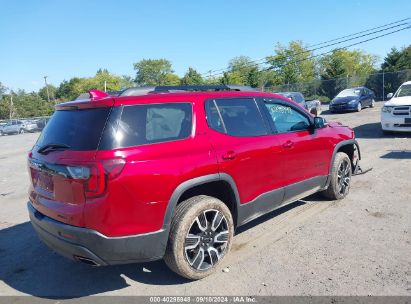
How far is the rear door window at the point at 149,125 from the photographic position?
3.09m

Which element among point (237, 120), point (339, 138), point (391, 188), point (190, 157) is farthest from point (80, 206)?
point (391, 188)

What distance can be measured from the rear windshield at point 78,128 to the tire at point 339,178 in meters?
3.62

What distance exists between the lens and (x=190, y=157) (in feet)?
11.1

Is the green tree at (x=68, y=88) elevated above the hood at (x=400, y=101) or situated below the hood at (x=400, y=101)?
above

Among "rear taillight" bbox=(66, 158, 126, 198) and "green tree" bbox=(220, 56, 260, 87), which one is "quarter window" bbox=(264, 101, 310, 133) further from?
"green tree" bbox=(220, 56, 260, 87)

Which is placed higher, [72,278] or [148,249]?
[148,249]

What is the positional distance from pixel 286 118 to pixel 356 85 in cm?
3389

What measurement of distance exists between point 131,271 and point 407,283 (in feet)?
8.75

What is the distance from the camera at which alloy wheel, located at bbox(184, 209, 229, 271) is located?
351cm

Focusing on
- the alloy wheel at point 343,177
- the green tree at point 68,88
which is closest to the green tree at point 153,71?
the green tree at point 68,88

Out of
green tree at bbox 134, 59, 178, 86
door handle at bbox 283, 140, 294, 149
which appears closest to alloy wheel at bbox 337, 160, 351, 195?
door handle at bbox 283, 140, 294, 149

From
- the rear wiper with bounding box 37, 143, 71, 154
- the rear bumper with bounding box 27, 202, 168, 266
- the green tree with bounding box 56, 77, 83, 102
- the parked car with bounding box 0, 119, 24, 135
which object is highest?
the green tree with bounding box 56, 77, 83, 102

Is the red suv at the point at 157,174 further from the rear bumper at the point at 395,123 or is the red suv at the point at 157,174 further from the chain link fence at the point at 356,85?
the chain link fence at the point at 356,85

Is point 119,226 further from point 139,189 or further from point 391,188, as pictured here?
point 391,188
